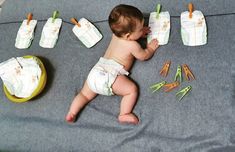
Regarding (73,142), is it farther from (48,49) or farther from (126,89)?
(48,49)

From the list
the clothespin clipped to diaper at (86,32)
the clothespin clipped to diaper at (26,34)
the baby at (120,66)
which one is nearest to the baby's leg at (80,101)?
the baby at (120,66)

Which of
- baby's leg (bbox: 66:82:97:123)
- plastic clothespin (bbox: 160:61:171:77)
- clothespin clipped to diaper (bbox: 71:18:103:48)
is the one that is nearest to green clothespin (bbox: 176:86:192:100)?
plastic clothespin (bbox: 160:61:171:77)

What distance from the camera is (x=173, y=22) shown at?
4.44ft

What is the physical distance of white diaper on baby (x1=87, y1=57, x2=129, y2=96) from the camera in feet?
3.98

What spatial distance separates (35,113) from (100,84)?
1.13ft

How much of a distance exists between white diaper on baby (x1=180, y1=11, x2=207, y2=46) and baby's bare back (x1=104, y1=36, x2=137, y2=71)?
231 millimetres

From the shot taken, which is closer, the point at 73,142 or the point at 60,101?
the point at 73,142

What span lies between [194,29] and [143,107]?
1.31 feet

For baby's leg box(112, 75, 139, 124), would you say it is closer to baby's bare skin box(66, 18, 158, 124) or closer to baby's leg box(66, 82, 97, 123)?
baby's bare skin box(66, 18, 158, 124)

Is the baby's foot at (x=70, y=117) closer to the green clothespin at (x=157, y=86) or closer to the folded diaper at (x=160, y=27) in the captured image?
the green clothespin at (x=157, y=86)

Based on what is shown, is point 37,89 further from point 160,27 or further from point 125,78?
point 160,27

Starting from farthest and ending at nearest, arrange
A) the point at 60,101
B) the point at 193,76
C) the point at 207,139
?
the point at 60,101, the point at 193,76, the point at 207,139

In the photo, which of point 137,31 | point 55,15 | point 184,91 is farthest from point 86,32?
point 184,91

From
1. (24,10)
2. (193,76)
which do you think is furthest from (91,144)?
(24,10)
